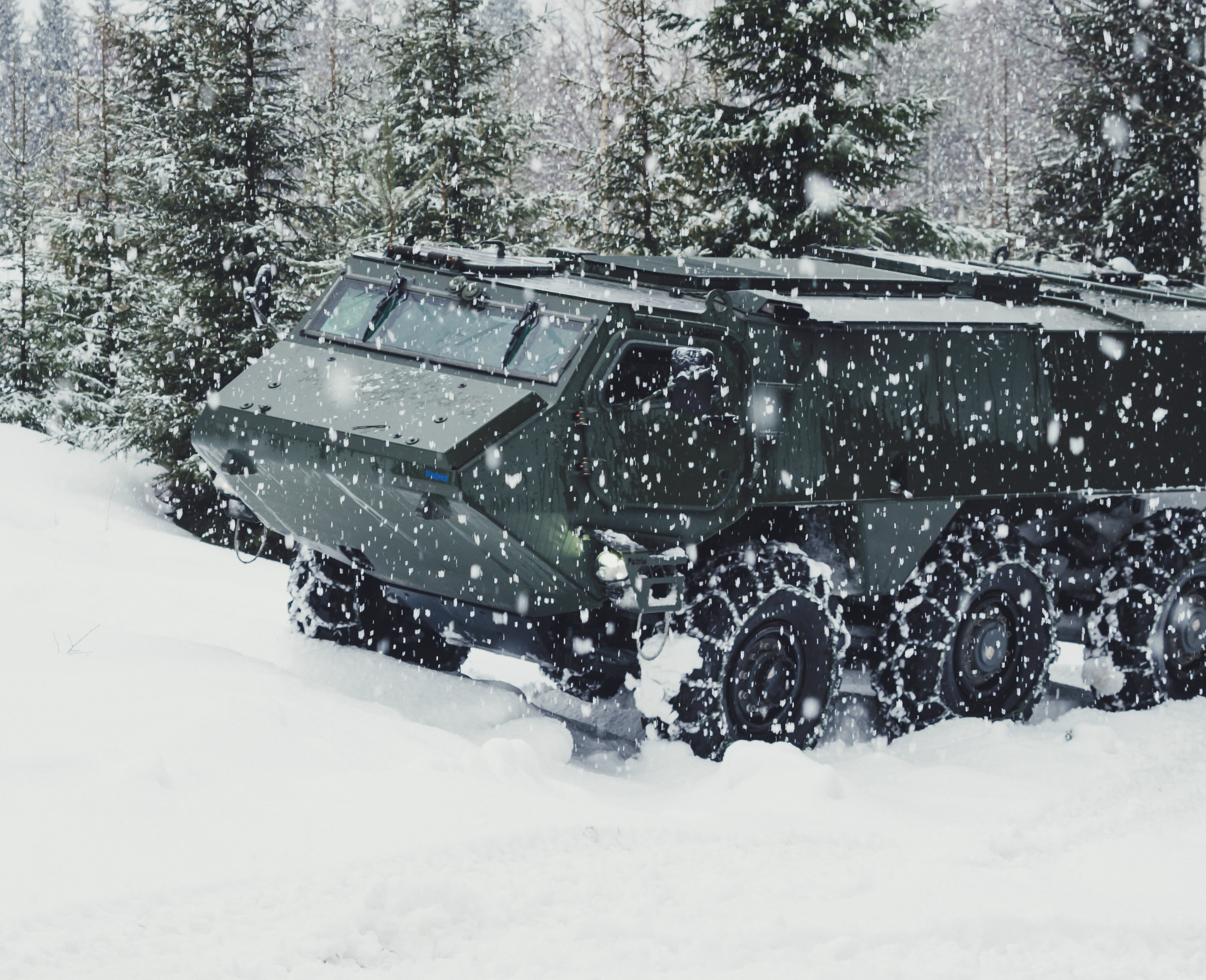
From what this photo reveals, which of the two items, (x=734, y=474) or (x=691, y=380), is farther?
(x=734, y=474)

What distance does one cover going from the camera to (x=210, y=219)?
16.6 meters

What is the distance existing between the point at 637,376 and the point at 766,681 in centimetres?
178

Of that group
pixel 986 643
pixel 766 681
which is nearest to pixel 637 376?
pixel 766 681

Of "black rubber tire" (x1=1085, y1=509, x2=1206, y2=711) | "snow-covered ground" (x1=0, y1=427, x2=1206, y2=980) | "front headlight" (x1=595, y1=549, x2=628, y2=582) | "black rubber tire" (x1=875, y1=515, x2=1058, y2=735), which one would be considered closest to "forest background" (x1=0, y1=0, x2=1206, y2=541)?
"black rubber tire" (x1=1085, y1=509, x2=1206, y2=711)

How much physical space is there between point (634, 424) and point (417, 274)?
1.63 metres

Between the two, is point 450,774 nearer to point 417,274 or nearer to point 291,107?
point 417,274

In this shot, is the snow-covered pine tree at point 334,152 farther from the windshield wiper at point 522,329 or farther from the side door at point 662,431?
the side door at point 662,431

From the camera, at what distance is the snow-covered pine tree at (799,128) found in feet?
48.1

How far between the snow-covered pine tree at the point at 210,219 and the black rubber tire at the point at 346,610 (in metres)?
7.78

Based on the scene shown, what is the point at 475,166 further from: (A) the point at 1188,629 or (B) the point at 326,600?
(A) the point at 1188,629

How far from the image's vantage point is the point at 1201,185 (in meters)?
16.0

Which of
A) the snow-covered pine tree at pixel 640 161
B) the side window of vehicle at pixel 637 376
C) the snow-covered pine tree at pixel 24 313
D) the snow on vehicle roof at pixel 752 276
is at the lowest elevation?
the snow-covered pine tree at pixel 24 313

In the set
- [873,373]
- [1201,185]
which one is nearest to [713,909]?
[873,373]

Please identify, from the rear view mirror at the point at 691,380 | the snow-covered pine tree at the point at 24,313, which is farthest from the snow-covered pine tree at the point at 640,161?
the rear view mirror at the point at 691,380
